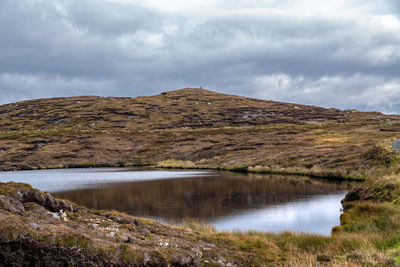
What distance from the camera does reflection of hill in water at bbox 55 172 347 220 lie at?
94.8 feet

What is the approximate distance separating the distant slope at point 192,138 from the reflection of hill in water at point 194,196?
11095 mm

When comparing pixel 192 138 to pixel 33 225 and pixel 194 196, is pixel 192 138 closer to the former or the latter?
pixel 194 196

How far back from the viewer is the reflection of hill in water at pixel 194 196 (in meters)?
28.9

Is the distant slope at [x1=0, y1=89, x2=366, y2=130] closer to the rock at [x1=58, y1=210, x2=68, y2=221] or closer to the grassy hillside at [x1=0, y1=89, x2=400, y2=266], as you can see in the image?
the grassy hillside at [x1=0, y1=89, x2=400, y2=266]

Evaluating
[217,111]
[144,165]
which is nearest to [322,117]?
[217,111]

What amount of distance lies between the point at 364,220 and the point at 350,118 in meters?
161

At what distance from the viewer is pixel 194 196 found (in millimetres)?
36469

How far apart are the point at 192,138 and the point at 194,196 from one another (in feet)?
249

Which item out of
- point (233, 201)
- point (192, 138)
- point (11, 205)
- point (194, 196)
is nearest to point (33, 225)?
point (11, 205)

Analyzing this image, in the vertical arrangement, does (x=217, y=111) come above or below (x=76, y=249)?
above

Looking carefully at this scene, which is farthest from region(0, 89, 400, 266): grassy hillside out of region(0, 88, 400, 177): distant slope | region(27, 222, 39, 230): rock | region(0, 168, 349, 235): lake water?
region(0, 168, 349, 235): lake water

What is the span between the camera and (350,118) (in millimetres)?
166500

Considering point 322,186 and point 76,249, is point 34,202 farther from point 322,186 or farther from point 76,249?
point 322,186

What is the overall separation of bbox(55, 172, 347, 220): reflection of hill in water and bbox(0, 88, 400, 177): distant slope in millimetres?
11095
